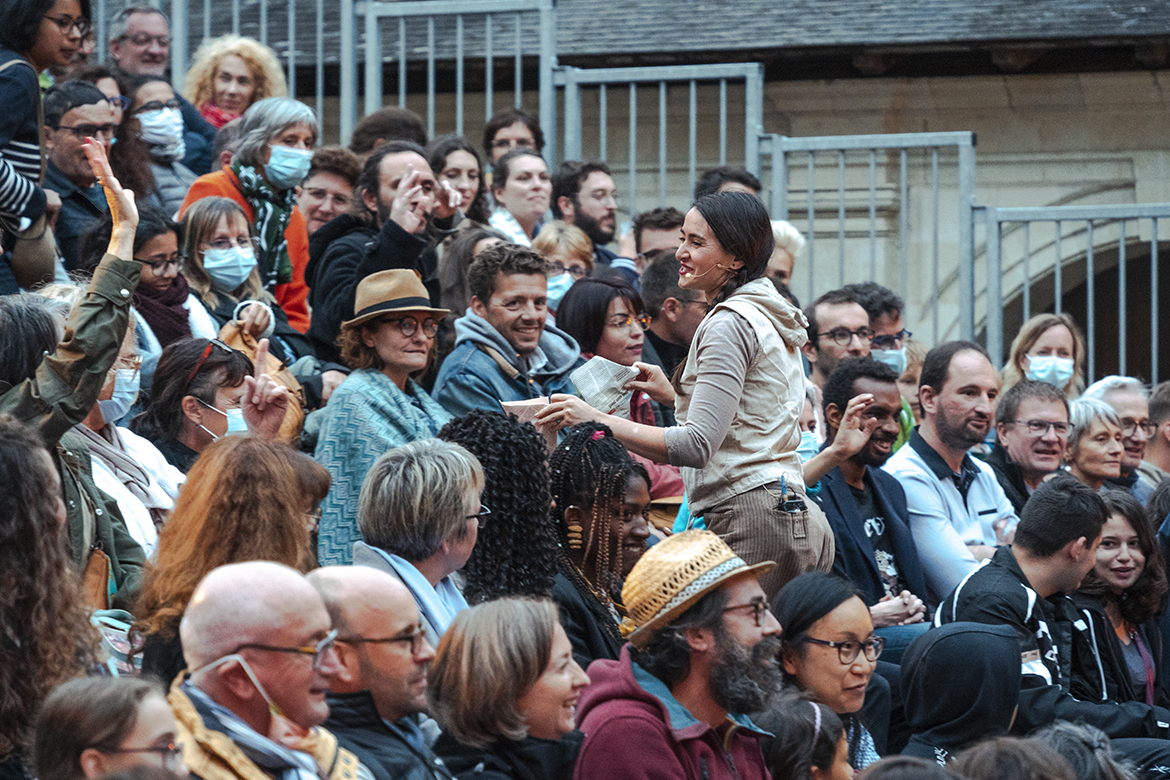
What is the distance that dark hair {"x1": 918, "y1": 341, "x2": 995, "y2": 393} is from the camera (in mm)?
7293

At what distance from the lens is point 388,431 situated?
5.52 metres

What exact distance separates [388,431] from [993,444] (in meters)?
3.86

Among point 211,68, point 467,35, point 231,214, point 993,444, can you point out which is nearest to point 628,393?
point 231,214

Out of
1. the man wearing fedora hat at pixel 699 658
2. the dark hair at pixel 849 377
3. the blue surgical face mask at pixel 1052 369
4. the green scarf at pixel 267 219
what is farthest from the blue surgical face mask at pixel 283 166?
the blue surgical face mask at pixel 1052 369

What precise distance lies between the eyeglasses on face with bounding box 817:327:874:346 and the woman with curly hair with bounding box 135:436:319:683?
4.31 meters

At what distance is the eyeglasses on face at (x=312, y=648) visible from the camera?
3.07 m

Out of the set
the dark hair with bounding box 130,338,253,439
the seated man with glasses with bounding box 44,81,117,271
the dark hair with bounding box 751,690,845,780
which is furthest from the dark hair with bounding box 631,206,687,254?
the dark hair with bounding box 751,690,845,780

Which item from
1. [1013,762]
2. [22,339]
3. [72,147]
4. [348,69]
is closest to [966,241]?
[348,69]

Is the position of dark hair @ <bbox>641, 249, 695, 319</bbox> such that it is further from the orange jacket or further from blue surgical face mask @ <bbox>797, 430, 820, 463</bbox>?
the orange jacket

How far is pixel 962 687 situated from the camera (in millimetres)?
4875

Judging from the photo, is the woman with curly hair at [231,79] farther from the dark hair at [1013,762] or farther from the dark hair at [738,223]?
the dark hair at [1013,762]

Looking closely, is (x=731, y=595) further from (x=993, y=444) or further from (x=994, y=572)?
(x=993, y=444)

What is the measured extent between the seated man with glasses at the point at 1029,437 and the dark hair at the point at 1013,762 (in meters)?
4.21

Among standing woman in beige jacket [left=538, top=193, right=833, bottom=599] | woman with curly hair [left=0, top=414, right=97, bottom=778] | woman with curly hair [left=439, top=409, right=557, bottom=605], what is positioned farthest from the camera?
standing woman in beige jacket [left=538, top=193, right=833, bottom=599]
